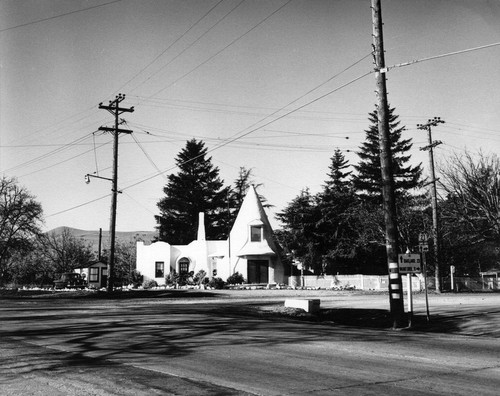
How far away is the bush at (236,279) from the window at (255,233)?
346 cm

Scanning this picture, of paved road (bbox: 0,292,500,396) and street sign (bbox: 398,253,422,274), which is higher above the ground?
street sign (bbox: 398,253,422,274)

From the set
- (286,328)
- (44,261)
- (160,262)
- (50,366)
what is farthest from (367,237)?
(44,261)

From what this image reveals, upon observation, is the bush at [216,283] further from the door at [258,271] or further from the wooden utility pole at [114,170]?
the wooden utility pole at [114,170]

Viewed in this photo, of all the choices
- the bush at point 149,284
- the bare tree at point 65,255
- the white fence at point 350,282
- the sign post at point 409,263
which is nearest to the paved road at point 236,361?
the sign post at point 409,263

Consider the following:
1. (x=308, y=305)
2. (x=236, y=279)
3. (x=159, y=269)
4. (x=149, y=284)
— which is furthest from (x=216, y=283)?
(x=308, y=305)

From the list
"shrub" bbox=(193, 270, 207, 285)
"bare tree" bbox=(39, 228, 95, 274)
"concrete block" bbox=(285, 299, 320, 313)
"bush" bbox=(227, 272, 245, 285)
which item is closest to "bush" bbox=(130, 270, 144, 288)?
"shrub" bbox=(193, 270, 207, 285)

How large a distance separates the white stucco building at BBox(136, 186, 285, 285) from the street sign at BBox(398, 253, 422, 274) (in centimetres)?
3154

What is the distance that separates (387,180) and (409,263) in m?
2.51

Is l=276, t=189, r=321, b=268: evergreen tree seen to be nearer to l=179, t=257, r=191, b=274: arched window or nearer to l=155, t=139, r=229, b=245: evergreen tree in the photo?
l=179, t=257, r=191, b=274: arched window

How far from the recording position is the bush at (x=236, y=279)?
46.9 meters

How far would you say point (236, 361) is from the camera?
8859mm

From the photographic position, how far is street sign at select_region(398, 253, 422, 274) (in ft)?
52.3

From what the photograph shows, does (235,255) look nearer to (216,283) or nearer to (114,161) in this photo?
(216,283)

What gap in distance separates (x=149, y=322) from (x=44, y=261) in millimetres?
68115
